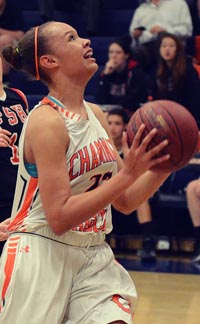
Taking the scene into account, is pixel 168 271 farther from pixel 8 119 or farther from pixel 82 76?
pixel 82 76

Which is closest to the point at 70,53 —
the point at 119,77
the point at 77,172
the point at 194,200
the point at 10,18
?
the point at 77,172

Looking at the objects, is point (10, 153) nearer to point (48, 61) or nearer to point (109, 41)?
point (48, 61)

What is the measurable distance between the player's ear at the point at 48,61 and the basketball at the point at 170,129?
0.43 metres

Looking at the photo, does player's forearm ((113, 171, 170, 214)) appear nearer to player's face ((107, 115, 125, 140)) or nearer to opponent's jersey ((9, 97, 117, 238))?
opponent's jersey ((9, 97, 117, 238))

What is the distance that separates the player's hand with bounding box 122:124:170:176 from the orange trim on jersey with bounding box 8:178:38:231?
0.43m

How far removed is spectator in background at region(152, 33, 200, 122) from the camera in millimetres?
7715

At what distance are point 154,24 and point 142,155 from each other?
6292 millimetres

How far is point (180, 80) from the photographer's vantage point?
771cm

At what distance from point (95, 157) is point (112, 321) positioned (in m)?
0.57

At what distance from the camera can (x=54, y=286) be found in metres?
2.82

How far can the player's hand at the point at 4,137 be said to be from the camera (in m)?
3.78

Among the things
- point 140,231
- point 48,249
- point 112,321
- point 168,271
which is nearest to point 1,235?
point 48,249

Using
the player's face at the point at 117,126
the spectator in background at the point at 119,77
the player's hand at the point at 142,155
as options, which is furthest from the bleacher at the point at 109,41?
the player's hand at the point at 142,155

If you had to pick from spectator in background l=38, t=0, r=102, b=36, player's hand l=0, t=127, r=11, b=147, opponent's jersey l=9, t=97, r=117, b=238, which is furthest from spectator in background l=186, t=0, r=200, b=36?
opponent's jersey l=9, t=97, r=117, b=238
